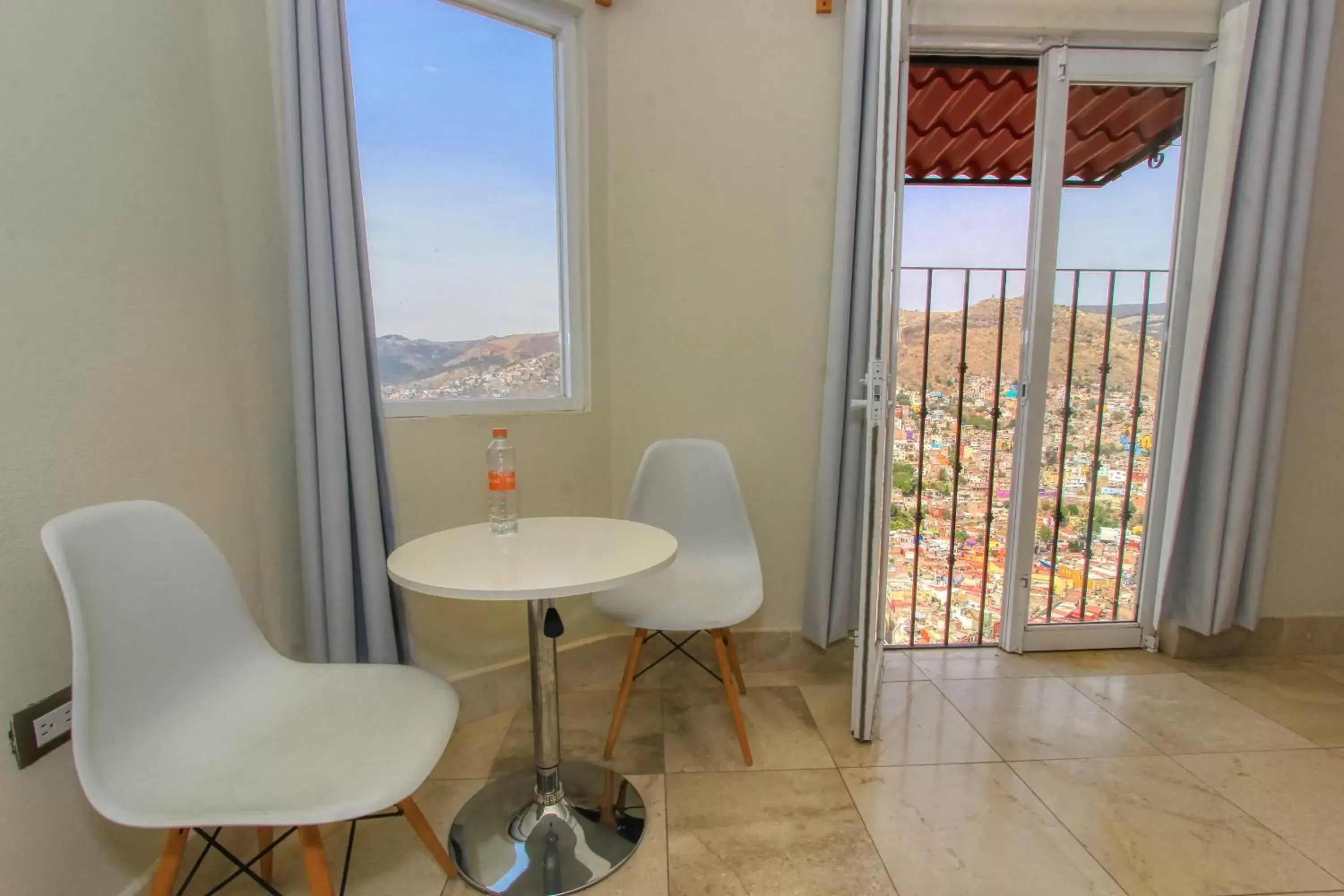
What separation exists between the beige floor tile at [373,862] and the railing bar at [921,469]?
1.96 m

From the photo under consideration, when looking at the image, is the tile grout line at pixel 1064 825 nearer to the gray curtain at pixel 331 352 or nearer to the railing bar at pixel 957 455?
the railing bar at pixel 957 455

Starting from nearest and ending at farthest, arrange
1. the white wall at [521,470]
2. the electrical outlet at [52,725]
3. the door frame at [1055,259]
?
1. the electrical outlet at [52,725]
2. the white wall at [521,470]
3. the door frame at [1055,259]

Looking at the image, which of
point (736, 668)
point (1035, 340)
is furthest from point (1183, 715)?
point (736, 668)

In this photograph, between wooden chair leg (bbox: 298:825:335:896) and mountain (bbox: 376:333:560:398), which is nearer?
wooden chair leg (bbox: 298:825:335:896)

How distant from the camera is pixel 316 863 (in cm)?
95

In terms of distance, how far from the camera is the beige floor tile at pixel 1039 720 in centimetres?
179

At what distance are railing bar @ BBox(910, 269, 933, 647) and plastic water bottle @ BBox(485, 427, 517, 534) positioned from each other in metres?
1.91

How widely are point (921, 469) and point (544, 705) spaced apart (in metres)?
2.12

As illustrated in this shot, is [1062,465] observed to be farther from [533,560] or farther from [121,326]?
[121,326]

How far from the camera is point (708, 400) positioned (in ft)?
7.19

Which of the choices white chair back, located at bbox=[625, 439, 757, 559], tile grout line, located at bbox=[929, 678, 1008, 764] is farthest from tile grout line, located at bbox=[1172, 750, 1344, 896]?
white chair back, located at bbox=[625, 439, 757, 559]

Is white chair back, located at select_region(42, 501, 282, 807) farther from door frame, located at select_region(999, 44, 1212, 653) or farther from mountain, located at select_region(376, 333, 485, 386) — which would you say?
door frame, located at select_region(999, 44, 1212, 653)

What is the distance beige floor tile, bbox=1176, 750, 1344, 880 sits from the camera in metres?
1.44

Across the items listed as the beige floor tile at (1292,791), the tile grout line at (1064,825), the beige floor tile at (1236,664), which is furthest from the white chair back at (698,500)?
the beige floor tile at (1236,664)
